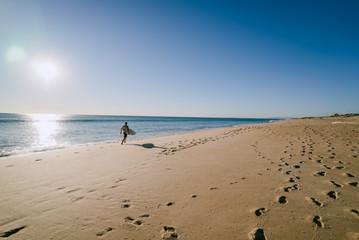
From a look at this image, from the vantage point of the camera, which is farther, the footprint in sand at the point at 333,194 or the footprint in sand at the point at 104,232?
the footprint in sand at the point at 333,194

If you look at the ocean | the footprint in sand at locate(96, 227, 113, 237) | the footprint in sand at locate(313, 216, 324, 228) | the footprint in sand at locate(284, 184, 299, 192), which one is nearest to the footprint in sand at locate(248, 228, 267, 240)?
the footprint in sand at locate(313, 216, 324, 228)

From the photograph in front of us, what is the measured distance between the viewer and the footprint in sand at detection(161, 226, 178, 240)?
8.82ft

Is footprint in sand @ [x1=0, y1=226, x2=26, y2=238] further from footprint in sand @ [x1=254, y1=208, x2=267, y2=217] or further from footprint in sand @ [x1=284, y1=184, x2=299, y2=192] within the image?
footprint in sand @ [x1=284, y1=184, x2=299, y2=192]

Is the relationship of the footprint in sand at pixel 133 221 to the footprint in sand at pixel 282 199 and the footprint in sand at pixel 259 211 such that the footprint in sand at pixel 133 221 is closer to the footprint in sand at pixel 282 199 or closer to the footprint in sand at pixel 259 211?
the footprint in sand at pixel 259 211

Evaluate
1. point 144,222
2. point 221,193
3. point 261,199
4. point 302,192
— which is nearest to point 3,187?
point 144,222

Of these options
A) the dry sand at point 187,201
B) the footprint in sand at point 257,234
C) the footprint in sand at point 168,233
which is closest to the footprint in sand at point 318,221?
the dry sand at point 187,201

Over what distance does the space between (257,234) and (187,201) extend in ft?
5.15

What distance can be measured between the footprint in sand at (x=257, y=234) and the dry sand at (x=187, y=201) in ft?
0.05

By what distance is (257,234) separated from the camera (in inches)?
104

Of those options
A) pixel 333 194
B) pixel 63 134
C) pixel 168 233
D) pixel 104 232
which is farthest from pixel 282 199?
pixel 63 134

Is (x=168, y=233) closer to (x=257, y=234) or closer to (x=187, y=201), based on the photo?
(x=187, y=201)

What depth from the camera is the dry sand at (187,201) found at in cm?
280

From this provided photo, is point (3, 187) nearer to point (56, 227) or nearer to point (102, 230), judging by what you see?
point (56, 227)

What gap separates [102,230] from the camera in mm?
2893
